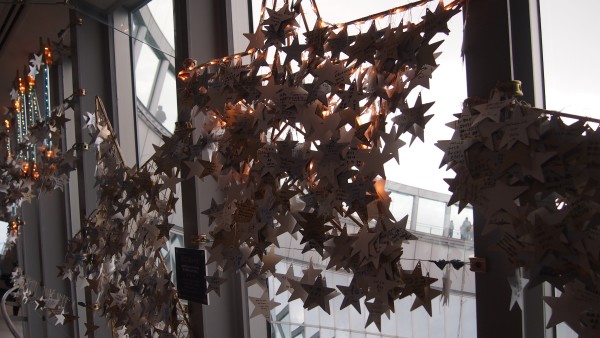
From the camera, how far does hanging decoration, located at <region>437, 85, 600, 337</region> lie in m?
0.89

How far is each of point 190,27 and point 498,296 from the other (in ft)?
4.70

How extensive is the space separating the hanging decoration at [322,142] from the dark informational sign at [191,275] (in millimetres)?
295

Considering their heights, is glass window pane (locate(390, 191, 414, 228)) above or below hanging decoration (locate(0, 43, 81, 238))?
below

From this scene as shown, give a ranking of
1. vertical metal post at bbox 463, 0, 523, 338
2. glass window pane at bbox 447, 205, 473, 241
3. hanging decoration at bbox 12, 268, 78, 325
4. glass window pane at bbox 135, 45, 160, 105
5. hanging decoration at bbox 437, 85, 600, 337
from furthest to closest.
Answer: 1. hanging decoration at bbox 12, 268, 78, 325
2. glass window pane at bbox 135, 45, 160, 105
3. glass window pane at bbox 447, 205, 473, 241
4. vertical metal post at bbox 463, 0, 523, 338
5. hanging decoration at bbox 437, 85, 600, 337

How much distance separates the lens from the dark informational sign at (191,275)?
186cm

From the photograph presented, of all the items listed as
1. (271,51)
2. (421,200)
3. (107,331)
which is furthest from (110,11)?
(421,200)

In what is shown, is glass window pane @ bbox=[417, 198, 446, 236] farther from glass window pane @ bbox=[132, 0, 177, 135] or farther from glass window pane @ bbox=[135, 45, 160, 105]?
glass window pane @ bbox=[135, 45, 160, 105]

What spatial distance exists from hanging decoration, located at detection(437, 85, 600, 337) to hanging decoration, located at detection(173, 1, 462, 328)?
171mm

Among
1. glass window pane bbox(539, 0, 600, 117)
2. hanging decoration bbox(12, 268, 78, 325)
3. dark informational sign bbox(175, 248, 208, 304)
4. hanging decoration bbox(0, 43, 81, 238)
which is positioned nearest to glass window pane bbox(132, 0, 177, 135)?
hanging decoration bbox(0, 43, 81, 238)

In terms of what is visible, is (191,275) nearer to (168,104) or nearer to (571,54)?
(168,104)

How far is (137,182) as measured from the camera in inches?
78.6

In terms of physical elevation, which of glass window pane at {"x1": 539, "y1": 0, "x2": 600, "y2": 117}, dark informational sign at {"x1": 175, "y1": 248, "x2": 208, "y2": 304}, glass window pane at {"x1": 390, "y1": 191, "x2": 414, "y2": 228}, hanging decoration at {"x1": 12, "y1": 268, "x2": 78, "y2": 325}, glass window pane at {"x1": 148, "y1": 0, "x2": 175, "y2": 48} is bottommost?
hanging decoration at {"x1": 12, "y1": 268, "x2": 78, "y2": 325}

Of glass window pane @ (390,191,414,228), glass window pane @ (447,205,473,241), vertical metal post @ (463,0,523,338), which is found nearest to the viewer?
vertical metal post @ (463,0,523,338)

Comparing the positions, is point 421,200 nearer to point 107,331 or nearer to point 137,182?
point 137,182
